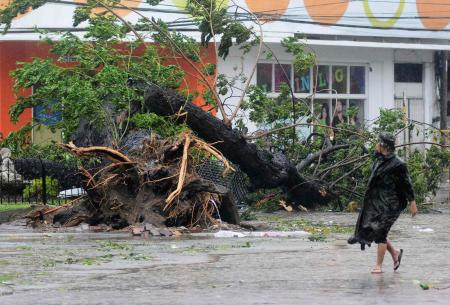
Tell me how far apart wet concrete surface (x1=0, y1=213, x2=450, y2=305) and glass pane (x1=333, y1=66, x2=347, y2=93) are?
786 inches

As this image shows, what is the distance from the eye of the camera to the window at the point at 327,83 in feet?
107

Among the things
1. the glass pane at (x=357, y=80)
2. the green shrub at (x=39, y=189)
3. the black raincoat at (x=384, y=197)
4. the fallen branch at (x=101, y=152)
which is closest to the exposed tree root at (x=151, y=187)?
the fallen branch at (x=101, y=152)

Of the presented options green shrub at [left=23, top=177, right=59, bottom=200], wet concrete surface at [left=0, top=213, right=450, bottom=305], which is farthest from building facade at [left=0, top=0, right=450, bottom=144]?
wet concrete surface at [left=0, top=213, right=450, bottom=305]

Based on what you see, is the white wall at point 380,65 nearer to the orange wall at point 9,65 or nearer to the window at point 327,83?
the window at point 327,83

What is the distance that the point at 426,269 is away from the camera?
1038cm

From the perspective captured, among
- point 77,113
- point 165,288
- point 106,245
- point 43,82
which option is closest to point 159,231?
point 106,245

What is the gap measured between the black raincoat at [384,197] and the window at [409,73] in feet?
86.6

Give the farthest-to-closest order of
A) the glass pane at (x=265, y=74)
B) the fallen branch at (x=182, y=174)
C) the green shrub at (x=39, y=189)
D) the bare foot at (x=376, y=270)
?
the glass pane at (x=265, y=74) → the green shrub at (x=39, y=189) → the fallen branch at (x=182, y=174) → the bare foot at (x=376, y=270)

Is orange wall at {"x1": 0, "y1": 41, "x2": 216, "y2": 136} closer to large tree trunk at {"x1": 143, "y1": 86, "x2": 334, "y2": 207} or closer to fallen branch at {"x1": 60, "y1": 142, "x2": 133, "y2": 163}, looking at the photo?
large tree trunk at {"x1": 143, "y1": 86, "x2": 334, "y2": 207}

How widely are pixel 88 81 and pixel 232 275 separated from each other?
25.8 ft

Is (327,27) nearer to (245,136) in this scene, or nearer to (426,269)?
(245,136)

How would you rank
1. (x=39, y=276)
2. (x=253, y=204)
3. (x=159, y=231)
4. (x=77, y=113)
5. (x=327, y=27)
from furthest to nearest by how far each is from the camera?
(x=327, y=27) → (x=253, y=204) → (x=77, y=113) → (x=159, y=231) → (x=39, y=276)

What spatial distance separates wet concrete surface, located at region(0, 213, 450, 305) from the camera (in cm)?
818

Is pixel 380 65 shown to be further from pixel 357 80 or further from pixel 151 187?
pixel 151 187
